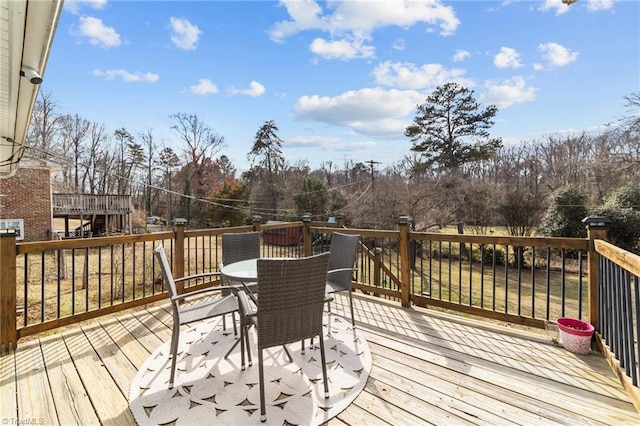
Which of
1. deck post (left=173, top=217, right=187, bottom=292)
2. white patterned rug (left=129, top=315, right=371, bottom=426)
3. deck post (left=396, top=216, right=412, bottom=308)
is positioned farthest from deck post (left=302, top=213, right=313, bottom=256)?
white patterned rug (left=129, top=315, right=371, bottom=426)

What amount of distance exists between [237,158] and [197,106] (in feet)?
15.6

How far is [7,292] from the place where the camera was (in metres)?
2.54

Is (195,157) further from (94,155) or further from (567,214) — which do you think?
(567,214)

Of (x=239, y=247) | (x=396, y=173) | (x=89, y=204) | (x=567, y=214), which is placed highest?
(x=396, y=173)

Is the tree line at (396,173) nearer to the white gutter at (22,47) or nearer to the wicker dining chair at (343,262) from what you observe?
the white gutter at (22,47)

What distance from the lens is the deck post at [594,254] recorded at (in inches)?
99.0

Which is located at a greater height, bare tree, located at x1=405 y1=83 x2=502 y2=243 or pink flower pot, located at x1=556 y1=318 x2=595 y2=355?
bare tree, located at x1=405 y1=83 x2=502 y2=243

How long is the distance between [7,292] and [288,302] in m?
2.56

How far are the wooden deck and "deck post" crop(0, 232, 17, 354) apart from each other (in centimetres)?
13

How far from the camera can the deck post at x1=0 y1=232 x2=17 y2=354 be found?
8.21 feet

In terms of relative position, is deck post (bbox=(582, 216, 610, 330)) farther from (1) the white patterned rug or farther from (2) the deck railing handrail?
(1) the white patterned rug

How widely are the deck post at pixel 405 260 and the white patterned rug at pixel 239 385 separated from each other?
112cm

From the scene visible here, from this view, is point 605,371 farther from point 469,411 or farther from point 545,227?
point 545,227

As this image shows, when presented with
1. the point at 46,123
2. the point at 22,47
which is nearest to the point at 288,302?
the point at 22,47
